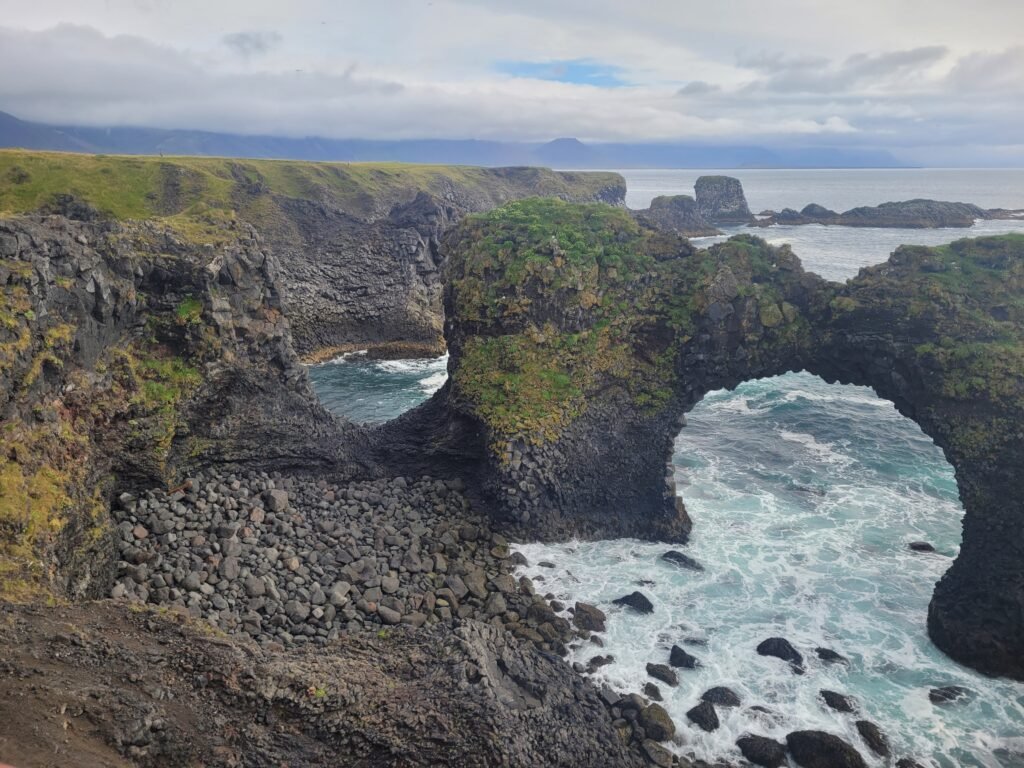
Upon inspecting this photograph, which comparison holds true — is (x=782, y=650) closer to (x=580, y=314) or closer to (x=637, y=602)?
(x=637, y=602)

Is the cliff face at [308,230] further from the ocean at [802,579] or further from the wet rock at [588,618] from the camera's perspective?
the wet rock at [588,618]

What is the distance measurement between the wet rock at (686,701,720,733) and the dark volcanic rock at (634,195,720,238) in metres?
120

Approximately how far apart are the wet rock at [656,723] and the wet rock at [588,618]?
4589mm

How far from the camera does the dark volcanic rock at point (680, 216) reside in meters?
134

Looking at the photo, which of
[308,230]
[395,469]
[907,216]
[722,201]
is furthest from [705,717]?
[722,201]

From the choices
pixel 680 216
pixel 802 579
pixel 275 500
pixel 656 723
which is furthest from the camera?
pixel 680 216

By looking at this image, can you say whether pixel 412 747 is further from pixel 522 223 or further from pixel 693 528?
pixel 522 223

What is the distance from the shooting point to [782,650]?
83.4ft

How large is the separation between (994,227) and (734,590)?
434 ft

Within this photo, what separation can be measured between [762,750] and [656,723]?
3348 mm

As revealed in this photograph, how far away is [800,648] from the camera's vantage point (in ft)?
84.6

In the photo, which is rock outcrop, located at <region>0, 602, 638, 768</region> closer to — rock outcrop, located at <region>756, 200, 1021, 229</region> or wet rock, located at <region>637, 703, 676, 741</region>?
wet rock, located at <region>637, 703, 676, 741</region>

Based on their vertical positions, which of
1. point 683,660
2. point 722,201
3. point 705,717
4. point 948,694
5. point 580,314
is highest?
point 722,201

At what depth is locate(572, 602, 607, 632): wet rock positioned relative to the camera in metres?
26.6
